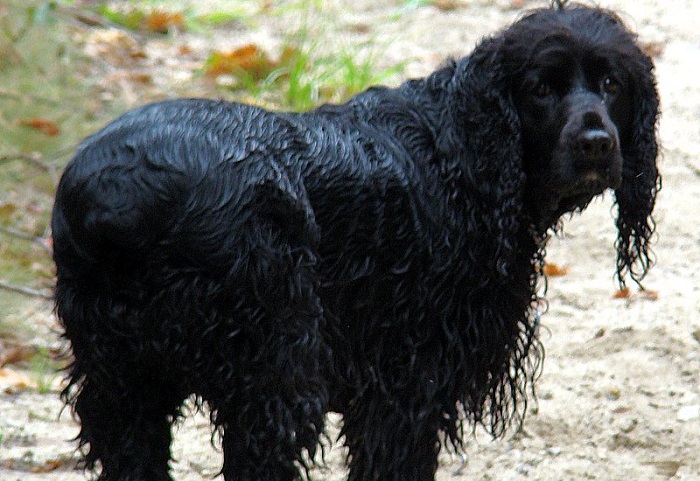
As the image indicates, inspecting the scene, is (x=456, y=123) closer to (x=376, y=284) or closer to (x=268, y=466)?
(x=376, y=284)

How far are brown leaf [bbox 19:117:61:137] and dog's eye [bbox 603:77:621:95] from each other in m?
3.84

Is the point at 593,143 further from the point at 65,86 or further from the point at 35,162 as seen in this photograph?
the point at 65,86

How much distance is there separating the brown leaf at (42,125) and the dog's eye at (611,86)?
3835 millimetres

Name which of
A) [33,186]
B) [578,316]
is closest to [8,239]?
[33,186]

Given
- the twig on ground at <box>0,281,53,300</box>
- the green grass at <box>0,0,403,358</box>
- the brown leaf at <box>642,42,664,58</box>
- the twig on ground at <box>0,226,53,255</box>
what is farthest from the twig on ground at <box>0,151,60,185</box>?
the brown leaf at <box>642,42,664,58</box>

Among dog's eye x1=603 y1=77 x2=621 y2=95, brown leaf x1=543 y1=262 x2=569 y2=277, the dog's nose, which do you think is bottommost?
brown leaf x1=543 y1=262 x2=569 y2=277

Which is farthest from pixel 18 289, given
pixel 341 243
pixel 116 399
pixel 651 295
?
pixel 651 295

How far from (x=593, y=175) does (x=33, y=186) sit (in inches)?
145

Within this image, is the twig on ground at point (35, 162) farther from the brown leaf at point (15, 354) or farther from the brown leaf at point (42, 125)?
the brown leaf at point (15, 354)

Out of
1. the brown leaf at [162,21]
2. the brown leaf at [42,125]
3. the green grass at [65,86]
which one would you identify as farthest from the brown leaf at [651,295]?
the brown leaf at [162,21]

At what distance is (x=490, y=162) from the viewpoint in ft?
10.6

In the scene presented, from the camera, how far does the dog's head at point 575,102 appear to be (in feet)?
10.4

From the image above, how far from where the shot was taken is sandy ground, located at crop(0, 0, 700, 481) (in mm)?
4066

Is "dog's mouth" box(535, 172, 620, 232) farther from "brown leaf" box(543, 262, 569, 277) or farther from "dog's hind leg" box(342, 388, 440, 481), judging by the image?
"brown leaf" box(543, 262, 569, 277)
